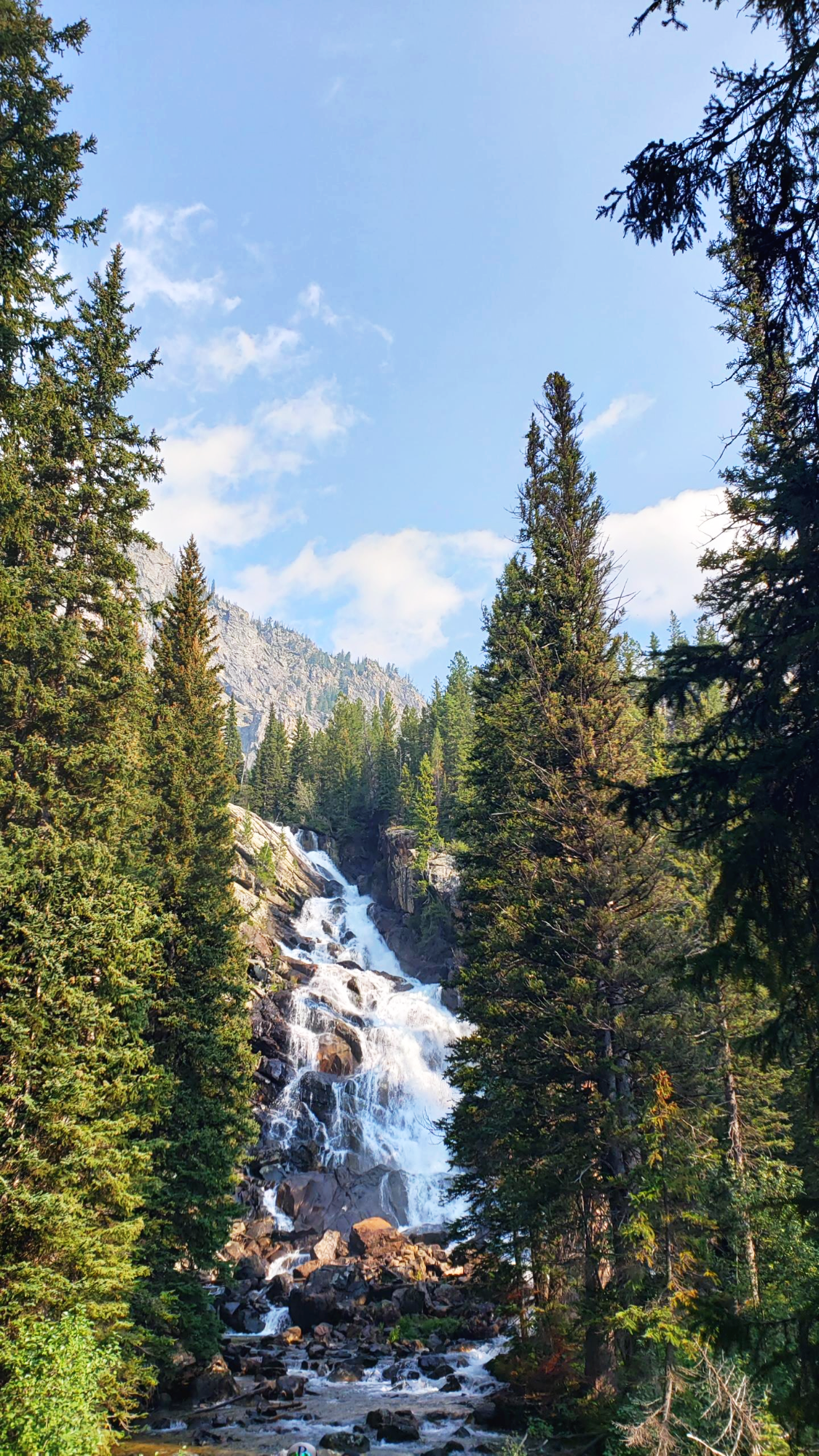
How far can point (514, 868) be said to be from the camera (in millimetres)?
19344

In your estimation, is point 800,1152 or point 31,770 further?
point 800,1152

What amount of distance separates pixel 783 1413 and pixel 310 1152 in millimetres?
37186

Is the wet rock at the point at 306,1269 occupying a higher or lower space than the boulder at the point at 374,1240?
lower

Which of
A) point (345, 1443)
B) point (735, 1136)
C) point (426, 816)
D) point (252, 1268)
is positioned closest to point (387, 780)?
point (426, 816)

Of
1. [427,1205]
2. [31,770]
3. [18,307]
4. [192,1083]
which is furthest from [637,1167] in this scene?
[427,1205]

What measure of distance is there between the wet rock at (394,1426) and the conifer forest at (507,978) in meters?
0.06

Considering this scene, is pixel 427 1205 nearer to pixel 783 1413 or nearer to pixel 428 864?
pixel 428 864

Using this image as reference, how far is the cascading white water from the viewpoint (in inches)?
1407

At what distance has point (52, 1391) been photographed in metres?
9.61

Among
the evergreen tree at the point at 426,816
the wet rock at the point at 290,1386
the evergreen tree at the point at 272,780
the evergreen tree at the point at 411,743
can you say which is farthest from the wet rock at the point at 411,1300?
the evergreen tree at the point at 272,780

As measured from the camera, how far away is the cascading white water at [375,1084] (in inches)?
1407

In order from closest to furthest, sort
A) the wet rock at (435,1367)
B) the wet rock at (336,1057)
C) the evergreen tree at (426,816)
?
the wet rock at (435,1367) → the wet rock at (336,1057) → the evergreen tree at (426,816)

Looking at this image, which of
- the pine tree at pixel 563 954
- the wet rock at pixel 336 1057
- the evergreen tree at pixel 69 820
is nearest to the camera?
the evergreen tree at pixel 69 820

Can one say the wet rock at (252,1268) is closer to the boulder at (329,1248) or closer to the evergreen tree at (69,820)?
the boulder at (329,1248)
